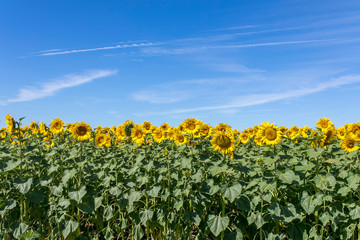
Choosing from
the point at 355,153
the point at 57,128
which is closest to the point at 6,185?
the point at 57,128

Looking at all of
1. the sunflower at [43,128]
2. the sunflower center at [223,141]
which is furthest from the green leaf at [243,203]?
the sunflower at [43,128]

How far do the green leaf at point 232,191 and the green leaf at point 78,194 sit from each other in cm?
248

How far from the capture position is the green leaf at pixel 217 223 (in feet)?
17.1

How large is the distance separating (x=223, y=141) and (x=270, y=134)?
0.95 m

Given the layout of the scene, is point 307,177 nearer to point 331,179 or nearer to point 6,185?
point 331,179

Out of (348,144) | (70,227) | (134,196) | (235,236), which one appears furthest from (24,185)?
(348,144)

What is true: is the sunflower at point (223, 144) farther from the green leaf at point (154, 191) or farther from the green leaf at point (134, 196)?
the green leaf at point (134, 196)

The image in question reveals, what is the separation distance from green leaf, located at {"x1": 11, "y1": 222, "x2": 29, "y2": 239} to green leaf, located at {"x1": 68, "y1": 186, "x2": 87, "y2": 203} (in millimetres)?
1232

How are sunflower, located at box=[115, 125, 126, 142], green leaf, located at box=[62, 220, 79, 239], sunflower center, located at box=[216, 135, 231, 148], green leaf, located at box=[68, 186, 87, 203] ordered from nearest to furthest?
sunflower center, located at box=[216, 135, 231, 148] → green leaf, located at box=[68, 186, 87, 203] → green leaf, located at box=[62, 220, 79, 239] → sunflower, located at box=[115, 125, 126, 142]

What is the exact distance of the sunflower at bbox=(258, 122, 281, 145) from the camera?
18.1 feet

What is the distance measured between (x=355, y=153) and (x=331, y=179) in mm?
1180

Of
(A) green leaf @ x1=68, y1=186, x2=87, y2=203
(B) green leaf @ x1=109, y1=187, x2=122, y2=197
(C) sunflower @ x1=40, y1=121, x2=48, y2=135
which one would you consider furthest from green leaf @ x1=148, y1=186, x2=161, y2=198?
(C) sunflower @ x1=40, y1=121, x2=48, y2=135

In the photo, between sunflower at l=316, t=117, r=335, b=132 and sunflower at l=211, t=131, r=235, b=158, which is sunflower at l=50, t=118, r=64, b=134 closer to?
sunflower at l=211, t=131, r=235, b=158

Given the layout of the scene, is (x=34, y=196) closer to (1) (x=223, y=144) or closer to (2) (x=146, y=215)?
(2) (x=146, y=215)
